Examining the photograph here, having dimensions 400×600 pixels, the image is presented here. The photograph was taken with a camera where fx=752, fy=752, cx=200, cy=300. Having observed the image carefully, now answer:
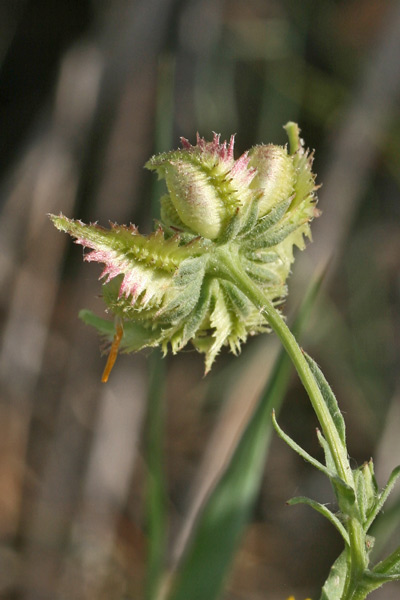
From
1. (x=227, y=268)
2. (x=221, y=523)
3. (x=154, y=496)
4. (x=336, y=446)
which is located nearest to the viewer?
(x=336, y=446)

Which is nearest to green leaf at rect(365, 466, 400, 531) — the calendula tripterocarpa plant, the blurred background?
the calendula tripterocarpa plant

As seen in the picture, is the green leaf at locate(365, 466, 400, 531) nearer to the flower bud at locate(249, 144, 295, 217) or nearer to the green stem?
the green stem

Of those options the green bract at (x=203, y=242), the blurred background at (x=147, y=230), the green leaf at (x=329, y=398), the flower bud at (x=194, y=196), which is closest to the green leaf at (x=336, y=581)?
the green leaf at (x=329, y=398)

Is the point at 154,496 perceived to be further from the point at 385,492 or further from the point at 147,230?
the point at 147,230

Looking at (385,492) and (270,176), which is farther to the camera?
(270,176)

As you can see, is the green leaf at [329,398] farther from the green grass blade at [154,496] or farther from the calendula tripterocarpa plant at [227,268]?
the green grass blade at [154,496]

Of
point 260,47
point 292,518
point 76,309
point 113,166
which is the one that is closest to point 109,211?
point 113,166

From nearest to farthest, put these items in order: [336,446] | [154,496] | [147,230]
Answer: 1. [336,446]
2. [154,496]
3. [147,230]

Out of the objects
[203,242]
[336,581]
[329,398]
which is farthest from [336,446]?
[203,242]
